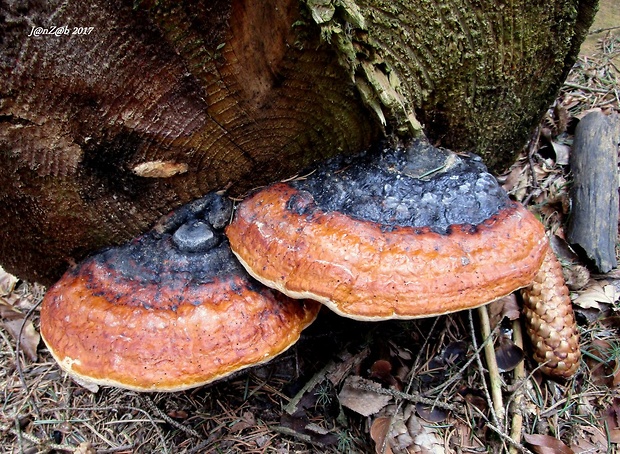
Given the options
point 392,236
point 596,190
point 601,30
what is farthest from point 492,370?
point 601,30

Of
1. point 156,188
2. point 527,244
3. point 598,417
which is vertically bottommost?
point 598,417

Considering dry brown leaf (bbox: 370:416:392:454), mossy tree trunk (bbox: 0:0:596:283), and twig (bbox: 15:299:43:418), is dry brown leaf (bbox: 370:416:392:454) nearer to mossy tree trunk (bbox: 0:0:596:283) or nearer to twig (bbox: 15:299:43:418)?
mossy tree trunk (bbox: 0:0:596:283)

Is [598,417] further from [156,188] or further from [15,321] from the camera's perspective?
[15,321]

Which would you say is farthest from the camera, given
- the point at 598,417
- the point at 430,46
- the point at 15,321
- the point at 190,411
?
the point at 15,321

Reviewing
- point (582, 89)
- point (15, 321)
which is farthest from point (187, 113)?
point (582, 89)

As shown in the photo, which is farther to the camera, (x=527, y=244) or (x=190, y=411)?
(x=190, y=411)

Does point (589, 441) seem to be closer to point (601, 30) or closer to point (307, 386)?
point (307, 386)

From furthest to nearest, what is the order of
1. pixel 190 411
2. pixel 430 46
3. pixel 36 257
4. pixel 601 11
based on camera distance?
pixel 601 11, pixel 190 411, pixel 36 257, pixel 430 46

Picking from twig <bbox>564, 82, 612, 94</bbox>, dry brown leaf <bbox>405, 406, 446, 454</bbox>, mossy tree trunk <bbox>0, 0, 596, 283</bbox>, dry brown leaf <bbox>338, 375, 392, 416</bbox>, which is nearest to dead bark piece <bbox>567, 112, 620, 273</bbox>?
twig <bbox>564, 82, 612, 94</bbox>

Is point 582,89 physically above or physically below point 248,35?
below
